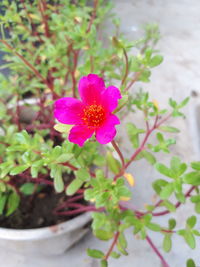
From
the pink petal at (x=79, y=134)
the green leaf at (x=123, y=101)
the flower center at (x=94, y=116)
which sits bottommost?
the pink petal at (x=79, y=134)

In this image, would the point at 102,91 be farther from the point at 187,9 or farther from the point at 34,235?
the point at 187,9

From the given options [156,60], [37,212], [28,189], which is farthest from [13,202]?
[156,60]

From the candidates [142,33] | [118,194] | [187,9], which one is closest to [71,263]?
[118,194]

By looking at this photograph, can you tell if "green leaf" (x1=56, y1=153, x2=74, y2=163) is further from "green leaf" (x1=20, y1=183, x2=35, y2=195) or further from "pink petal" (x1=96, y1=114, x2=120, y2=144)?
"green leaf" (x1=20, y1=183, x2=35, y2=195)

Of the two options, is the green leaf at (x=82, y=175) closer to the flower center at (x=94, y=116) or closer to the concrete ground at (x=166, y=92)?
the flower center at (x=94, y=116)

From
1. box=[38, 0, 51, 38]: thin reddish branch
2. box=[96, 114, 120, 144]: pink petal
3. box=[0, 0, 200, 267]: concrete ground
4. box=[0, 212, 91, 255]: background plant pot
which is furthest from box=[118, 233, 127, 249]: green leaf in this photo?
box=[38, 0, 51, 38]: thin reddish branch

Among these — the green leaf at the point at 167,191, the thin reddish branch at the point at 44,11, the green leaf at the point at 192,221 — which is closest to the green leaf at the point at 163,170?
the green leaf at the point at 167,191
